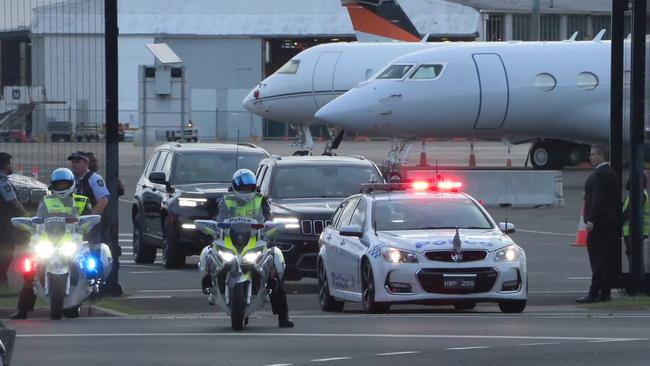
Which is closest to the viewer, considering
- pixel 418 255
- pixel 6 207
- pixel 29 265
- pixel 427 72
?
pixel 29 265

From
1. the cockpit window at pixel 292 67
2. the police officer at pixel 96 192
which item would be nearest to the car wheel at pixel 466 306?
the police officer at pixel 96 192

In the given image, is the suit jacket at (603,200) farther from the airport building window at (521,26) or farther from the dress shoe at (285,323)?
the airport building window at (521,26)

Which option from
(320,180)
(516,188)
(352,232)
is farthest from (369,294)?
(516,188)

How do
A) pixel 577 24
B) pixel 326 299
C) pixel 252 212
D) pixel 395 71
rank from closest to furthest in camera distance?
pixel 252 212, pixel 326 299, pixel 395 71, pixel 577 24

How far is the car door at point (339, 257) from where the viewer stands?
18.0 meters

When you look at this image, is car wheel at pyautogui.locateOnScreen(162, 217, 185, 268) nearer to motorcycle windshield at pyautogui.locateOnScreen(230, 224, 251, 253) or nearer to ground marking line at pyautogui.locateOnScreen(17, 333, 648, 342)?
motorcycle windshield at pyautogui.locateOnScreen(230, 224, 251, 253)

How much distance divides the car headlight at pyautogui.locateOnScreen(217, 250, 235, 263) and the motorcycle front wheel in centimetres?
33

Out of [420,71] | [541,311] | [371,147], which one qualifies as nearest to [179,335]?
[541,311]

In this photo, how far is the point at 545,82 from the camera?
41562mm

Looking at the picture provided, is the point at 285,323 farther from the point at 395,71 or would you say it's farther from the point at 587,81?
the point at 587,81

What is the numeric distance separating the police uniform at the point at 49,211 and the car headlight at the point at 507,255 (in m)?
4.42

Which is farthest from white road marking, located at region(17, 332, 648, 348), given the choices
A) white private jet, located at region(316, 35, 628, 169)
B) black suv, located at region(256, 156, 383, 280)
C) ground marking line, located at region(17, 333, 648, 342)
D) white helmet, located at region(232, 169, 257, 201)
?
white private jet, located at region(316, 35, 628, 169)

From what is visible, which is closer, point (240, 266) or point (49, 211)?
point (240, 266)

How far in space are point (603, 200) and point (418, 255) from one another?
2.87 m
